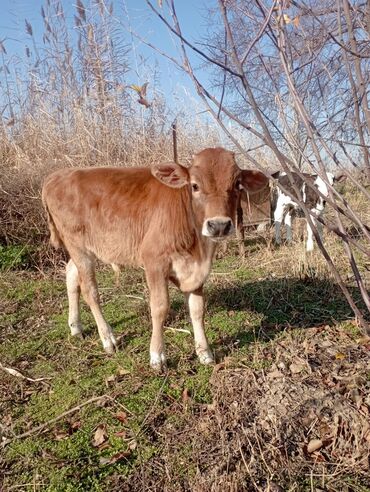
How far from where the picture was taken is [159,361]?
355 cm

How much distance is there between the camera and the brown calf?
126 inches

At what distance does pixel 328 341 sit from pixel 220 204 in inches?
61.6

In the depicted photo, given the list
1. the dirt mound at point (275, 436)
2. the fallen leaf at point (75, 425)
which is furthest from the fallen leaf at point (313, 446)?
the fallen leaf at point (75, 425)

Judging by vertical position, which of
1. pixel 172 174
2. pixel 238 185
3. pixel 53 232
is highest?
pixel 172 174

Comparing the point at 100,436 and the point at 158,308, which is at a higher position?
the point at 158,308

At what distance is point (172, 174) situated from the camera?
3365 mm

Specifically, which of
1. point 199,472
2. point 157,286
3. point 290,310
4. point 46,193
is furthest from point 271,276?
point 199,472

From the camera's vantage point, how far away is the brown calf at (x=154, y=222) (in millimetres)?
3199

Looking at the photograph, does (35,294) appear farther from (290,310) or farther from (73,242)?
(290,310)

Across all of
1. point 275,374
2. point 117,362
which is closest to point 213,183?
point 275,374

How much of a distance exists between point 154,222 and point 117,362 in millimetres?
1197

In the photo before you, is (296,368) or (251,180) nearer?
(296,368)

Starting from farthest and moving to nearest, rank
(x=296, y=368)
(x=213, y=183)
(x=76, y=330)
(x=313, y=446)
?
(x=76, y=330), (x=296, y=368), (x=213, y=183), (x=313, y=446)

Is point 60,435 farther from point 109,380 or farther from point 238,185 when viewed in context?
point 238,185
